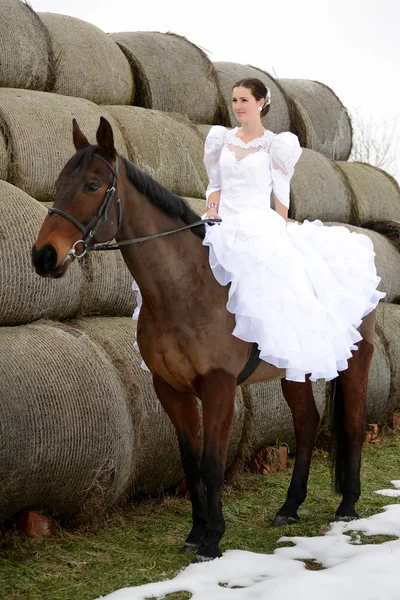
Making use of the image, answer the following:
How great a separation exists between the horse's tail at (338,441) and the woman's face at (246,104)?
1451 millimetres

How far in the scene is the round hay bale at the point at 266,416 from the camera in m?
5.38

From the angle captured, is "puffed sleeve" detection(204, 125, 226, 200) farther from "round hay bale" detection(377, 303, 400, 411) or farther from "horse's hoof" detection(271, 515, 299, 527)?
"round hay bale" detection(377, 303, 400, 411)

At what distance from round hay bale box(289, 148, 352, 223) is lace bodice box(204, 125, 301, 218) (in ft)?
9.44

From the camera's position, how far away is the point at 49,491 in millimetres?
4012

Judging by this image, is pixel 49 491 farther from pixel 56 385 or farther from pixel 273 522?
pixel 273 522

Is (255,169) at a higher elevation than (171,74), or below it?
below

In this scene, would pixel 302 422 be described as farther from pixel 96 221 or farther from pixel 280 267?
pixel 96 221

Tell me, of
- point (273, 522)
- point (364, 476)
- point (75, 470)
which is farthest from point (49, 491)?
point (364, 476)

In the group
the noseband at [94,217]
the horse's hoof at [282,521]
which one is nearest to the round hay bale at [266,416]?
the horse's hoof at [282,521]

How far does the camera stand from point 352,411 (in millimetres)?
4727

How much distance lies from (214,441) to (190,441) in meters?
0.27

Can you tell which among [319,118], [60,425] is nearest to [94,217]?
[60,425]

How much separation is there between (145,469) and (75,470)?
68cm

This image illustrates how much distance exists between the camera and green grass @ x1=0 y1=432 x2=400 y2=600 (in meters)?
3.53
